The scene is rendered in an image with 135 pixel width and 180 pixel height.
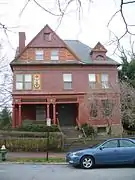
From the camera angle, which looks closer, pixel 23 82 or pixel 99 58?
pixel 23 82

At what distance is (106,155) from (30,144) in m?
14.0

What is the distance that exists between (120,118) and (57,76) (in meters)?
7.98

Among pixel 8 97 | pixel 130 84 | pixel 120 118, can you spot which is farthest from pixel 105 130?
pixel 8 97

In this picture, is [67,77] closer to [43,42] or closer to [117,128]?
[43,42]

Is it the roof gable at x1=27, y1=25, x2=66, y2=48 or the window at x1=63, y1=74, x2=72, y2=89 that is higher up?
the roof gable at x1=27, y1=25, x2=66, y2=48

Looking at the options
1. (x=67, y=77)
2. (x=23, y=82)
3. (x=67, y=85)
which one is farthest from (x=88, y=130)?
(x=23, y=82)

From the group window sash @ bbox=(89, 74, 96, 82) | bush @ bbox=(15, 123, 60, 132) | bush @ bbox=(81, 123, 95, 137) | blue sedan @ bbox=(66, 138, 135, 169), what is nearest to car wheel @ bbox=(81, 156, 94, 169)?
blue sedan @ bbox=(66, 138, 135, 169)

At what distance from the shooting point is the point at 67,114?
4306 cm

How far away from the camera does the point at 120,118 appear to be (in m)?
41.4

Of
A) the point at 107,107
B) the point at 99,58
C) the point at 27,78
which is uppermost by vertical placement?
the point at 99,58

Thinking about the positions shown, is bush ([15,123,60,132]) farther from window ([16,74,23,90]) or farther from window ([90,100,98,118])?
window ([16,74,23,90])

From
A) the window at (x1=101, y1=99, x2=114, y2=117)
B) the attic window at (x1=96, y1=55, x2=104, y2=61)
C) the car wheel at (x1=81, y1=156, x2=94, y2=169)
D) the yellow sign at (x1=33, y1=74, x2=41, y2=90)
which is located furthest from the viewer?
the attic window at (x1=96, y1=55, x2=104, y2=61)

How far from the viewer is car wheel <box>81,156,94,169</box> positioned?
63.6 feet

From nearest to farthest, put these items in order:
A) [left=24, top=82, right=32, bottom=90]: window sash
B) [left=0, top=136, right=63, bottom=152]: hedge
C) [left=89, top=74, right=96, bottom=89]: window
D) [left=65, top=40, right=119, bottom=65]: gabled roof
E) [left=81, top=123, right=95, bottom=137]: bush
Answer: [left=0, top=136, right=63, bottom=152]: hedge, [left=81, top=123, right=95, bottom=137]: bush, [left=24, top=82, right=32, bottom=90]: window sash, [left=89, top=74, right=96, bottom=89]: window, [left=65, top=40, right=119, bottom=65]: gabled roof
